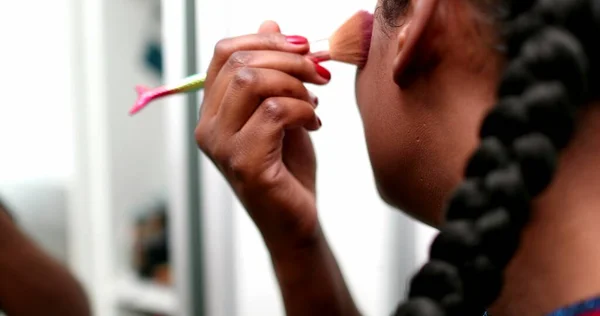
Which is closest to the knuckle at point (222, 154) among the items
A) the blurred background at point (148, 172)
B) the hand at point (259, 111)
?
the hand at point (259, 111)

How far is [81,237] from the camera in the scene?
1023 mm

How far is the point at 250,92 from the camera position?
1.49ft

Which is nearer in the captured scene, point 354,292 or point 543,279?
point 543,279

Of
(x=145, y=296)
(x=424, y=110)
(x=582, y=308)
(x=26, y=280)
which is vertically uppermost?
(x=424, y=110)

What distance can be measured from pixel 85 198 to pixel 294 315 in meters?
0.60

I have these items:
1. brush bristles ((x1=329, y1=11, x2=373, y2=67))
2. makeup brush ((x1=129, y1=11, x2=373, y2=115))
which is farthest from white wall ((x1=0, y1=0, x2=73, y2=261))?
brush bristles ((x1=329, y1=11, x2=373, y2=67))

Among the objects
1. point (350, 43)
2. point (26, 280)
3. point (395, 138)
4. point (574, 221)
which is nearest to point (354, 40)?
point (350, 43)

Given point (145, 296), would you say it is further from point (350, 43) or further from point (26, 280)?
point (350, 43)

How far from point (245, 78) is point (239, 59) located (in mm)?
23

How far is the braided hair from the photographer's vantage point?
24cm

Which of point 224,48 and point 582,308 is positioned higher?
point 224,48

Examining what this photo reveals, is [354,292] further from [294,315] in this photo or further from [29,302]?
[29,302]

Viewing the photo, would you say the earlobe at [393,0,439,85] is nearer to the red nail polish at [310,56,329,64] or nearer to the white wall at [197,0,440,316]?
the red nail polish at [310,56,329,64]

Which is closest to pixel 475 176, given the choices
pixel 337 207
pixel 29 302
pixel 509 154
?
pixel 509 154
